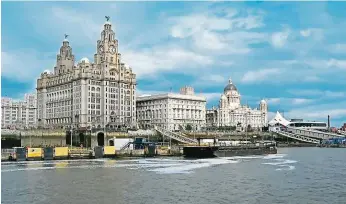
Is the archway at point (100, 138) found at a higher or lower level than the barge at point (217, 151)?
higher

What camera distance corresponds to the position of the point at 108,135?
615 feet

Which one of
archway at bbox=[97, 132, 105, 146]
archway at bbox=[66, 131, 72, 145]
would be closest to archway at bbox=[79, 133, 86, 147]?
archway at bbox=[66, 131, 72, 145]

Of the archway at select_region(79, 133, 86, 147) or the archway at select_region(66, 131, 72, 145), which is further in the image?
the archway at select_region(66, 131, 72, 145)

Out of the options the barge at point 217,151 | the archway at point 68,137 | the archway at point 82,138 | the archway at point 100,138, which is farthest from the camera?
the archway at point 100,138

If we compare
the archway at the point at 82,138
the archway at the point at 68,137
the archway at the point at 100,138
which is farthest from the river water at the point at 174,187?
the archway at the point at 68,137

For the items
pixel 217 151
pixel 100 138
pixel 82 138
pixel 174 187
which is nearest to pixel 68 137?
pixel 82 138

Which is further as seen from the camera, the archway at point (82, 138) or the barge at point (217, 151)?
the archway at point (82, 138)

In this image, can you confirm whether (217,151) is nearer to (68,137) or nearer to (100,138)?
(100,138)

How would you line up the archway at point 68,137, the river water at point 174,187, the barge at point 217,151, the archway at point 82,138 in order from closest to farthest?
the river water at point 174,187 → the barge at point 217,151 → the archway at point 82,138 → the archway at point 68,137

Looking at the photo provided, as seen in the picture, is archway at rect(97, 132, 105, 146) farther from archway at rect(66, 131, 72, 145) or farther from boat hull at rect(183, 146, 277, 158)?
boat hull at rect(183, 146, 277, 158)

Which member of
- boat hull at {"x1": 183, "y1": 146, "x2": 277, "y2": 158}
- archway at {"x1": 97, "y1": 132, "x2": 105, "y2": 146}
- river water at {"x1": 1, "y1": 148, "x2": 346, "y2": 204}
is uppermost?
archway at {"x1": 97, "y1": 132, "x2": 105, "y2": 146}

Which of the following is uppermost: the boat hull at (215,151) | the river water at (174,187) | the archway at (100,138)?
the archway at (100,138)

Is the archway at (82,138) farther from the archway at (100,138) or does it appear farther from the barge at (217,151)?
the barge at (217,151)

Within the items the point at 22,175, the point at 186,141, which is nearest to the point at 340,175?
the point at 22,175
